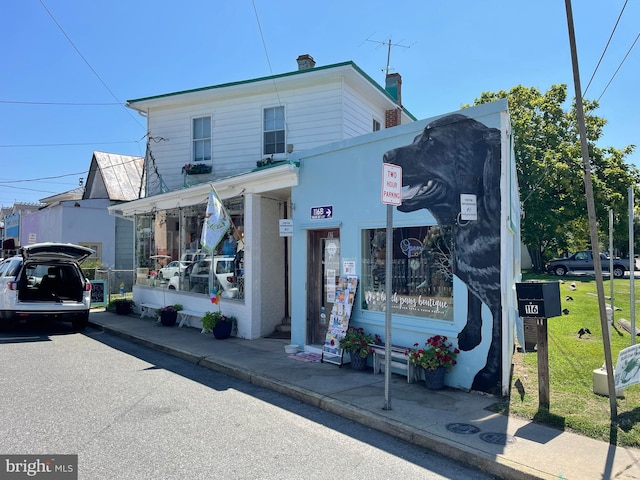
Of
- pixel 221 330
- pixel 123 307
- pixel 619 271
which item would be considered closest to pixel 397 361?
pixel 221 330

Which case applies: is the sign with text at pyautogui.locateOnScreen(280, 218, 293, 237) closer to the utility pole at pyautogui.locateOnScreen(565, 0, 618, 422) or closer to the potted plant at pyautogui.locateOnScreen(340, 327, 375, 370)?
the potted plant at pyautogui.locateOnScreen(340, 327, 375, 370)

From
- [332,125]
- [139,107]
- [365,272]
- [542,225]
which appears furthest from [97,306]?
[542,225]

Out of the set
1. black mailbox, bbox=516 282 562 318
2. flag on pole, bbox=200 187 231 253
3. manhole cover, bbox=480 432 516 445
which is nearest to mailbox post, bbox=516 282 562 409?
black mailbox, bbox=516 282 562 318

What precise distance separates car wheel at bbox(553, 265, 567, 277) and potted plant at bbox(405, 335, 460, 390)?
2805 centimetres

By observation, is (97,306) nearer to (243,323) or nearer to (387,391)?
(243,323)

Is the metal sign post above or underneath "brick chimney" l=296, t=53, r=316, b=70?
underneath

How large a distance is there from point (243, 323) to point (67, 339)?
4.13 meters

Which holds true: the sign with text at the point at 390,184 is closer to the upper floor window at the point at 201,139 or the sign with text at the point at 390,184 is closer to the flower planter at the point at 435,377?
the flower planter at the point at 435,377

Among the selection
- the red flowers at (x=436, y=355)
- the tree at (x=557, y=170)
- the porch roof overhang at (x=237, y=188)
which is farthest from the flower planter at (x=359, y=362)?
the tree at (x=557, y=170)

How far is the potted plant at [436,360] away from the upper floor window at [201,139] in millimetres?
9447

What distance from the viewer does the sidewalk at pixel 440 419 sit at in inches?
152

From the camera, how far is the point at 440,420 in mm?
4906

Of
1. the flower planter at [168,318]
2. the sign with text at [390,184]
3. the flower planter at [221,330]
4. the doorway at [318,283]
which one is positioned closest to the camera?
the sign with text at [390,184]

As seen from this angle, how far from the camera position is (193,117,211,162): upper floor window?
1345 centimetres
